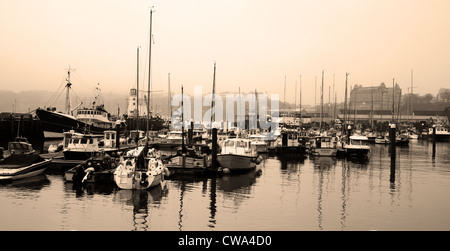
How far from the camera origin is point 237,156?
34938 millimetres

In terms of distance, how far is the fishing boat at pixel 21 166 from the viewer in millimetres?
27953

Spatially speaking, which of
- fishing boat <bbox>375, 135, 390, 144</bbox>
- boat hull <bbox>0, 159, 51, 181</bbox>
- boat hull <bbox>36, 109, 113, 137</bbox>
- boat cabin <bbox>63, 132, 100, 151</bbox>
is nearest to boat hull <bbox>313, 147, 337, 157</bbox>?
boat cabin <bbox>63, 132, 100, 151</bbox>

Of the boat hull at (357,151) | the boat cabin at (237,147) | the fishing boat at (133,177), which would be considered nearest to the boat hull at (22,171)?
the fishing boat at (133,177)

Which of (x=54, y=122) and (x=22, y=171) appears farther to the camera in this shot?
(x=54, y=122)

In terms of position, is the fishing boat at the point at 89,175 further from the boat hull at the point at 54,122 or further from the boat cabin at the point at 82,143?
the boat hull at the point at 54,122

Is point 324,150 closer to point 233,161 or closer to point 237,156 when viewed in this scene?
point 237,156

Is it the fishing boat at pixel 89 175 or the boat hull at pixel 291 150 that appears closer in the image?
the fishing boat at pixel 89 175

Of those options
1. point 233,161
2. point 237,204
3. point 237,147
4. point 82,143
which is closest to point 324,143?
point 237,147

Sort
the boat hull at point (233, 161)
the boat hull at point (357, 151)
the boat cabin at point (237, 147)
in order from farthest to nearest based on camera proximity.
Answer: the boat hull at point (357, 151) < the boat cabin at point (237, 147) < the boat hull at point (233, 161)

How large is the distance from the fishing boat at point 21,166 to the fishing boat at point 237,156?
13.7 meters

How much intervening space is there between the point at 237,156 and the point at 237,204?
12.0 meters

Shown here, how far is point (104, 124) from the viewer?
271 ft
